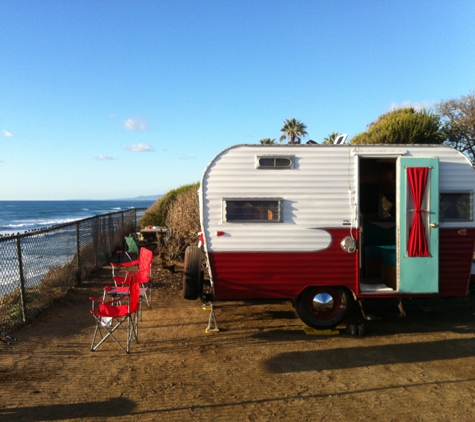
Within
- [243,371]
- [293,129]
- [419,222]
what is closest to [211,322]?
[243,371]

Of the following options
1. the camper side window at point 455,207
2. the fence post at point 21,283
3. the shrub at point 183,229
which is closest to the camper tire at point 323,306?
the camper side window at point 455,207

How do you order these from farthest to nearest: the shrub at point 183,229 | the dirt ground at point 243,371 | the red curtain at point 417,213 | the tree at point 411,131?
the tree at point 411,131, the shrub at point 183,229, the red curtain at point 417,213, the dirt ground at point 243,371

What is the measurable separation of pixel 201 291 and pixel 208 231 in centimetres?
98

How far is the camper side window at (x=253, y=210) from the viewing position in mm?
6156

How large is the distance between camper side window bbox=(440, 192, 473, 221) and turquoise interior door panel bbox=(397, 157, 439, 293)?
0.22 metres

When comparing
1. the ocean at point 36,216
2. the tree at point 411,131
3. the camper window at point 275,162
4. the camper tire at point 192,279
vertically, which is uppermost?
the tree at point 411,131

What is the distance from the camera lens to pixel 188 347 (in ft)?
19.0

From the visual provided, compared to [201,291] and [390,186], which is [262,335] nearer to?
[201,291]

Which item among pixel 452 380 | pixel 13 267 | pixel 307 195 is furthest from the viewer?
pixel 13 267

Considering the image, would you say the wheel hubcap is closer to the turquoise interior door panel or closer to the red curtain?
the turquoise interior door panel

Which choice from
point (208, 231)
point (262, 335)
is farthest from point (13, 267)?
point (262, 335)

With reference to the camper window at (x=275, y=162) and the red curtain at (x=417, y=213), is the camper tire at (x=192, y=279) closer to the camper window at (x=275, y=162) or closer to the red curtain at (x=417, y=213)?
the camper window at (x=275, y=162)

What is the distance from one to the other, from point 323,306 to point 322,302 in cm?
7

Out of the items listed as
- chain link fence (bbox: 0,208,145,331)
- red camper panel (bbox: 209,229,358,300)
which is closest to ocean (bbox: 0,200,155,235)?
chain link fence (bbox: 0,208,145,331)
